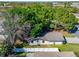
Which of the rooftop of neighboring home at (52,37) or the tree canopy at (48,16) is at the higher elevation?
the tree canopy at (48,16)

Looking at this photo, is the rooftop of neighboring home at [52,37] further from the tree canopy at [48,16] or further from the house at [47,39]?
the tree canopy at [48,16]

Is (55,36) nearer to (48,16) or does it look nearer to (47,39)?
(47,39)

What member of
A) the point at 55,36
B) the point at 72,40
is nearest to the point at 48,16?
the point at 55,36

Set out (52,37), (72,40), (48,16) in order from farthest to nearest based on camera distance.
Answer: (48,16), (52,37), (72,40)

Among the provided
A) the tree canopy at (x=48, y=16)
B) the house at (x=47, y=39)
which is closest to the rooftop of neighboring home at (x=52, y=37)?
the house at (x=47, y=39)

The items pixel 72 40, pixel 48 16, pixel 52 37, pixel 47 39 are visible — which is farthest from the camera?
pixel 48 16

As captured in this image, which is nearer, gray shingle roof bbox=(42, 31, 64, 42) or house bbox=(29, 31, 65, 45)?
house bbox=(29, 31, 65, 45)

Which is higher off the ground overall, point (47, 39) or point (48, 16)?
point (48, 16)

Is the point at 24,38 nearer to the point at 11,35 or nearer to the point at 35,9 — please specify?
the point at 11,35

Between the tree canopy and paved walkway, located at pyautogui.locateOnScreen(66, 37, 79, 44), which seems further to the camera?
the tree canopy

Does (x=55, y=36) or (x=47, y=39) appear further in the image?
(x=55, y=36)

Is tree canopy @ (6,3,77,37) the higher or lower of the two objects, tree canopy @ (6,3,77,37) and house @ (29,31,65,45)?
the higher

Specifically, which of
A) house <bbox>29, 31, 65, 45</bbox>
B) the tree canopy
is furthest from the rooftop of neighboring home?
the tree canopy

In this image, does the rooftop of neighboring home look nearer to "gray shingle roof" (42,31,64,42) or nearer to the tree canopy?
"gray shingle roof" (42,31,64,42)
